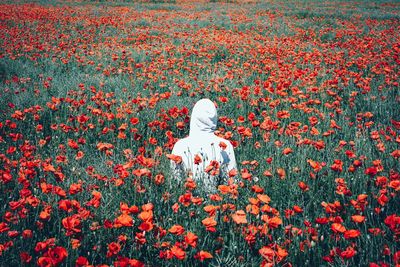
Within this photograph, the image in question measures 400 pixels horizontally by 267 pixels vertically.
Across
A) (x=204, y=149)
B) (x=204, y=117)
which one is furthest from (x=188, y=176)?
(x=204, y=117)

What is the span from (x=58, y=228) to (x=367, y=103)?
4.15m

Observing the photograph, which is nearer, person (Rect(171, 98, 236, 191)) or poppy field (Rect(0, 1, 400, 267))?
poppy field (Rect(0, 1, 400, 267))

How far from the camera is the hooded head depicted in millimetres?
2408

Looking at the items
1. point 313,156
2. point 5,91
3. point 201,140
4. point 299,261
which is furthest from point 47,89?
point 299,261

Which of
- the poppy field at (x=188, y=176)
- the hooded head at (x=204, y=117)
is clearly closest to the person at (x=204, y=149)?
the hooded head at (x=204, y=117)

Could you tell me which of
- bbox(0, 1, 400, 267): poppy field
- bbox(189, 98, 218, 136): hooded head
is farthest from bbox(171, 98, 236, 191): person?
bbox(0, 1, 400, 267): poppy field

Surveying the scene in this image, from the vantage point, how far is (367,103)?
4.21 meters

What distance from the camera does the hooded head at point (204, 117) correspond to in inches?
94.8

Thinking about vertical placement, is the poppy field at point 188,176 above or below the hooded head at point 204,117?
below

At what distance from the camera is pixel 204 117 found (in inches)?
95.3

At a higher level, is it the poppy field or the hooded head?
the hooded head

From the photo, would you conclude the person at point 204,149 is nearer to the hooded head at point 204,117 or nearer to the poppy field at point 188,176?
the hooded head at point 204,117

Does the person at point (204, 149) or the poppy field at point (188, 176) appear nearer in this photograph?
the poppy field at point (188, 176)

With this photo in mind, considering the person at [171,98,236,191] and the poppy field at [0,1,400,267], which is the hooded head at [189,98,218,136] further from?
the poppy field at [0,1,400,267]
